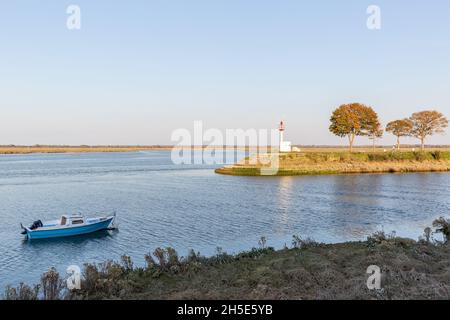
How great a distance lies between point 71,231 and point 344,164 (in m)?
64.8

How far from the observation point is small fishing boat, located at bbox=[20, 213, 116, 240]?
90.3 feet

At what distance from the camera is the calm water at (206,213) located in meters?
23.9

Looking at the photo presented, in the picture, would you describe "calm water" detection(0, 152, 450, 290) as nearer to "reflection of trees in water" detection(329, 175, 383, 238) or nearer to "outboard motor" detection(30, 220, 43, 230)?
"reflection of trees in water" detection(329, 175, 383, 238)

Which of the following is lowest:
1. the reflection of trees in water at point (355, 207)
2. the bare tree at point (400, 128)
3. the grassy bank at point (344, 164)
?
the reflection of trees in water at point (355, 207)

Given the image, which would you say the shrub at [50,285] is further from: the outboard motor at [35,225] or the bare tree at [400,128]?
the bare tree at [400,128]

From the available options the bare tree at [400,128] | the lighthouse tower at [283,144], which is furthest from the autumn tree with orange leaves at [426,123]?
the lighthouse tower at [283,144]

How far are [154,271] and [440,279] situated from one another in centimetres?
1036

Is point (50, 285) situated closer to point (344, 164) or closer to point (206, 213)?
point (206, 213)

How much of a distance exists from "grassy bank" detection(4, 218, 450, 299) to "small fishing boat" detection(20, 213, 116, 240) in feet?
50.2

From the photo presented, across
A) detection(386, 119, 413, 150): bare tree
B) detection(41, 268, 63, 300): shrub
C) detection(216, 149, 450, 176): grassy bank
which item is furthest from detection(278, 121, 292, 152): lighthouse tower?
detection(41, 268, 63, 300): shrub

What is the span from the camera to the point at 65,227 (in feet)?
93.7

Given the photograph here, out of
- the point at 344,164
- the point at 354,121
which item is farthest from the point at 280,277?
the point at 354,121

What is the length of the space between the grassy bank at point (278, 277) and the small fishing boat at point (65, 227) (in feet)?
50.2

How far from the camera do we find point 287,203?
40469 millimetres
